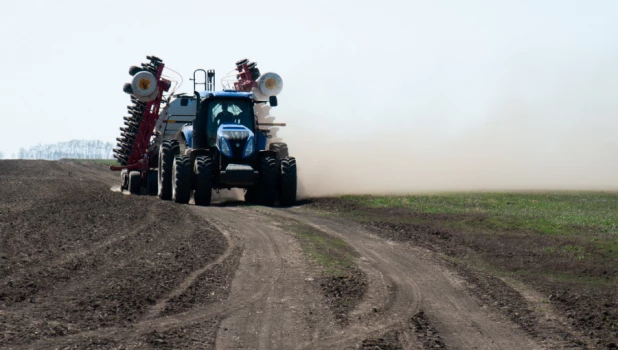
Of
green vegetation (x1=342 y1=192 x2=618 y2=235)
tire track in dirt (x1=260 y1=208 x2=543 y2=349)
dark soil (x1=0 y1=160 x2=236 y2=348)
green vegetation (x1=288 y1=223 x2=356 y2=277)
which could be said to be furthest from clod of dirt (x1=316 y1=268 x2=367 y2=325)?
green vegetation (x1=342 y1=192 x2=618 y2=235)

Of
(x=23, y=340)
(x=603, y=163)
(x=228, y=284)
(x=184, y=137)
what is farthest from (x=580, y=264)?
(x=603, y=163)

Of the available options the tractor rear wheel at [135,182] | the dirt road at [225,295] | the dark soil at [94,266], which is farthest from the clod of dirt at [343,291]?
the tractor rear wheel at [135,182]

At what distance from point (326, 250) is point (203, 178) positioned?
9.49 m

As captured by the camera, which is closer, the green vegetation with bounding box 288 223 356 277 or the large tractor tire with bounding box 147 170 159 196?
the green vegetation with bounding box 288 223 356 277

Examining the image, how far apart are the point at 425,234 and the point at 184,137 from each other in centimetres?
1153

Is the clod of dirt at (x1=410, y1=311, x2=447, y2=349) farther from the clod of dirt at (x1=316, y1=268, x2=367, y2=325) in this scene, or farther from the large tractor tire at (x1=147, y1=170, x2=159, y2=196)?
the large tractor tire at (x1=147, y1=170, x2=159, y2=196)

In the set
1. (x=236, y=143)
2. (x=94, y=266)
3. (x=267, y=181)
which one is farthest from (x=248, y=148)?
(x=94, y=266)

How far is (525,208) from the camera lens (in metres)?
24.2

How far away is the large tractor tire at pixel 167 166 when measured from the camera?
2605cm

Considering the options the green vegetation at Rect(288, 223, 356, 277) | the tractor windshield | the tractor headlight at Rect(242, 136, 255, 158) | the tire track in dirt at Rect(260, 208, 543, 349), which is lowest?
the tire track in dirt at Rect(260, 208, 543, 349)

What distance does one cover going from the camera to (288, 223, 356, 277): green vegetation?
13.3 metres

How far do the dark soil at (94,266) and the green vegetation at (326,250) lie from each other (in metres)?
1.52

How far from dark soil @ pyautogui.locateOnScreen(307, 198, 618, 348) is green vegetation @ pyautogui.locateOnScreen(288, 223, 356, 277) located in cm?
164

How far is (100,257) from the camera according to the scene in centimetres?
1362
